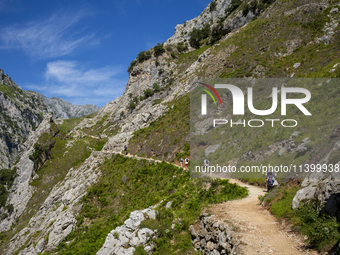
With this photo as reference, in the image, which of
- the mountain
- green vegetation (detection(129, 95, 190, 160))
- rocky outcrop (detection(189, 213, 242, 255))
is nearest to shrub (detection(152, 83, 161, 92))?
the mountain

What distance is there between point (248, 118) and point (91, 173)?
27925 mm

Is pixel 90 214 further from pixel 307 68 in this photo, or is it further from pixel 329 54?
pixel 329 54

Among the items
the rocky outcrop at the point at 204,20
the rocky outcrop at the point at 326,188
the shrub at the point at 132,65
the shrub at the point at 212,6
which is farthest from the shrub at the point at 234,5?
the rocky outcrop at the point at 326,188

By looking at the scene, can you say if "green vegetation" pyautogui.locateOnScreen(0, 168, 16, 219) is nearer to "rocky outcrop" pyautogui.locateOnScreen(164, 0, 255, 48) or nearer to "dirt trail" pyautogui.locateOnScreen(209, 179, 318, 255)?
"dirt trail" pyautogui.locateOnScreen(209, 179, 318, 255)

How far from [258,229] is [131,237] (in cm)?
807

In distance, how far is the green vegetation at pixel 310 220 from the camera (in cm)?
670

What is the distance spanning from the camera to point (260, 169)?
1919cm

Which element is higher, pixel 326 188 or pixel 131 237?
pixel 326 188

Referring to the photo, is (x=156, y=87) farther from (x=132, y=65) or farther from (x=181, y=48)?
(x=181, y=48)

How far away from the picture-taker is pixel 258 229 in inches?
361

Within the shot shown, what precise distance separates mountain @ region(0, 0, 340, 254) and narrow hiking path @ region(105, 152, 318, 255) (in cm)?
43

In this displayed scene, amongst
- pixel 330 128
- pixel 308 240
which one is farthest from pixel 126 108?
pixel 308 240

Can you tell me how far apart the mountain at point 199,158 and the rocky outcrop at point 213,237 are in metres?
0.06

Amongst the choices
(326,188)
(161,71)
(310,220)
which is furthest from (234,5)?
(310,220)
